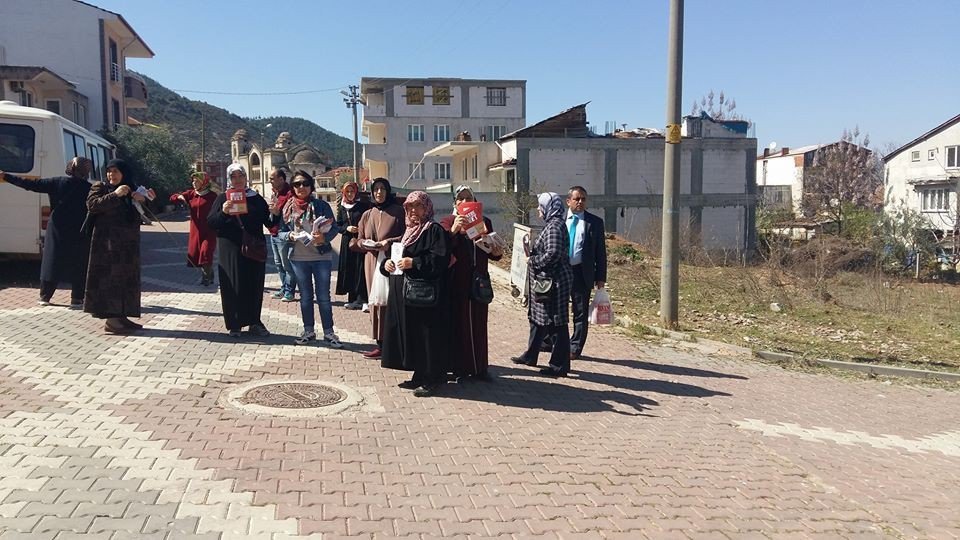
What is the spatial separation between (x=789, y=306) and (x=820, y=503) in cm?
907

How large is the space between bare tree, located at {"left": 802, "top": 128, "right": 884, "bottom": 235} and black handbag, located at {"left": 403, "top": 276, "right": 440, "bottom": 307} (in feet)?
133

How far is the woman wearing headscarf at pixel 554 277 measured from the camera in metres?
6.92

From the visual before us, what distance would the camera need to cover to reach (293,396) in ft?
18.9

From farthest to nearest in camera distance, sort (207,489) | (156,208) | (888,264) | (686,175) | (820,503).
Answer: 1. (686,175)
2. (156,208)
3. (888,264)
4. (820,503)
5. (207,489)

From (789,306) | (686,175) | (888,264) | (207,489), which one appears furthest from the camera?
(686,175)

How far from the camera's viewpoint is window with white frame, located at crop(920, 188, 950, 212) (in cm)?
4259

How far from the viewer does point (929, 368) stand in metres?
8.97

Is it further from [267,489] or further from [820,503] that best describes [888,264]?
[267,489]

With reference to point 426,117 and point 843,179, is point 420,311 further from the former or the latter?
point 426,117

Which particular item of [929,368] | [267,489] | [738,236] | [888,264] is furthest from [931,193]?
[267,489]

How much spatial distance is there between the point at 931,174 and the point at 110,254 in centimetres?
4957

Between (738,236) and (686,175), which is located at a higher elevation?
(686,175)

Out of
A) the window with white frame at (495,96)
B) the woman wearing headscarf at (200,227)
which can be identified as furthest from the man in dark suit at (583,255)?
the window with white frame at (495,96)

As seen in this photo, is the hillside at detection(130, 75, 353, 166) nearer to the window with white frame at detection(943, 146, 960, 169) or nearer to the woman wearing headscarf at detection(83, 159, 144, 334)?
the window with white frame at detection(943, 146, 960, 169)
